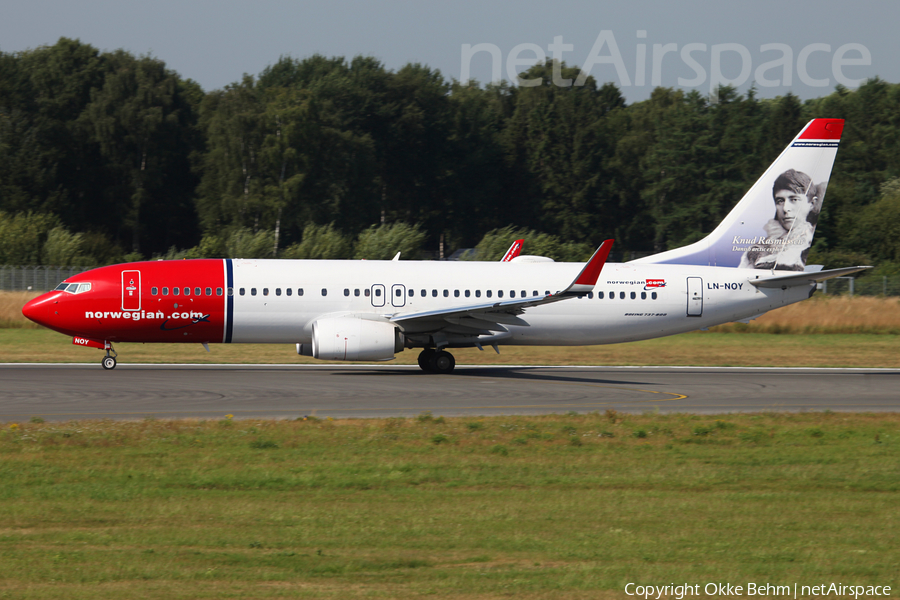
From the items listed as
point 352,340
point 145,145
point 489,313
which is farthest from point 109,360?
point 145,145

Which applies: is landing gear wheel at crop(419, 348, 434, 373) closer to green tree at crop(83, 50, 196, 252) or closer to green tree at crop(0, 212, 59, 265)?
green tree at crop(0, 212, 59, 265)

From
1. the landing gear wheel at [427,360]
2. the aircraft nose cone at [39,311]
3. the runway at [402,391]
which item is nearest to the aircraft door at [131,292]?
the runway at [402,391]

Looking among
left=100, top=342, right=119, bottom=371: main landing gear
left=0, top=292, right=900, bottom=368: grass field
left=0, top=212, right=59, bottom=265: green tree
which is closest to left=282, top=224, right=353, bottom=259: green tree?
left=0, top=212, right=59, bottom=265: green tree

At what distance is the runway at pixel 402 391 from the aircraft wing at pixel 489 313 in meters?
1.53

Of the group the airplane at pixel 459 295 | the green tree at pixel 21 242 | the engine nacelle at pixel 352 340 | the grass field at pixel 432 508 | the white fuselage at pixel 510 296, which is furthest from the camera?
the green tree at pixel 21 242

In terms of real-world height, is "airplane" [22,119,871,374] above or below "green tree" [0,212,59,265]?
below

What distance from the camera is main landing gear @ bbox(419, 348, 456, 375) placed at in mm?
30078

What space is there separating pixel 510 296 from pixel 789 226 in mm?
10097

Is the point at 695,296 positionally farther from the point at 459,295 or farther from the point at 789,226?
the point at 459,295

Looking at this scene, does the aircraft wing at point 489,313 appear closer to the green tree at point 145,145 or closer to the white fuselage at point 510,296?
the white fuselage at point 510,296

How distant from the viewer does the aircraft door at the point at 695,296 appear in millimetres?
31672

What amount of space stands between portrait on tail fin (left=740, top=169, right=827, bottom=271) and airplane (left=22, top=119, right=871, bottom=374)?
34mm

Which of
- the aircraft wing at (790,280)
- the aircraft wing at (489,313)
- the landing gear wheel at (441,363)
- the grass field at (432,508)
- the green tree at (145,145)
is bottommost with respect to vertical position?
the grass field at (432,508)

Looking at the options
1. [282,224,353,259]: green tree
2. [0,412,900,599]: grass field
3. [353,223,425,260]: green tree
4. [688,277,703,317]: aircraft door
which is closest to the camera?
[0,412,900,599]: grass field
